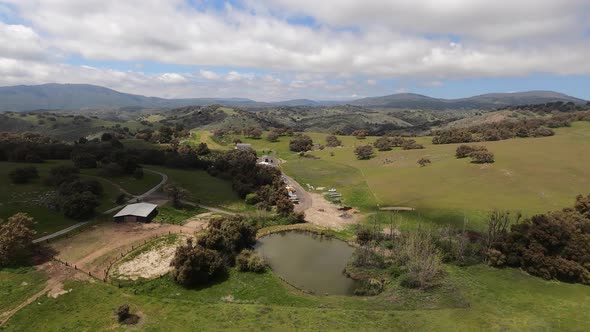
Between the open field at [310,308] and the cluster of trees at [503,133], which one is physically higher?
the cluster of trees at [503,133]

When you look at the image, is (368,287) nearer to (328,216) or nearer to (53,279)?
(328,216)

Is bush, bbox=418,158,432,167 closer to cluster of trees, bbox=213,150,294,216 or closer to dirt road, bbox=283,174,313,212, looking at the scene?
dirt road, bbox=283,174,313,212

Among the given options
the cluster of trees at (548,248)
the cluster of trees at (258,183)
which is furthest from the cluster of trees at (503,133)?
the cluster of trees at (548,248)

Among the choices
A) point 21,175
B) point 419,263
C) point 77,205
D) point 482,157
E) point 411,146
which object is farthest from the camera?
point 411,146

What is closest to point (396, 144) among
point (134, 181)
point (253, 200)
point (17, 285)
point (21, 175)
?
point (253, 200)

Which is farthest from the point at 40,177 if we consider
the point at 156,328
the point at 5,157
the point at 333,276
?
the point at 333,276

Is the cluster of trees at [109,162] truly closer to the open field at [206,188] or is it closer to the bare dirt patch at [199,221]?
the open field at [206,188]

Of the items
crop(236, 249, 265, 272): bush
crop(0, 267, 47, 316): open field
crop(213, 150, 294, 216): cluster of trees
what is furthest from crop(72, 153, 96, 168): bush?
crop(236, 249, 265, 272): bush
